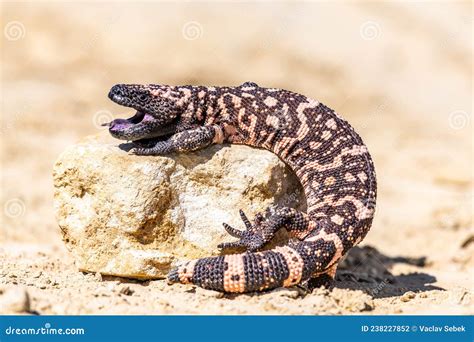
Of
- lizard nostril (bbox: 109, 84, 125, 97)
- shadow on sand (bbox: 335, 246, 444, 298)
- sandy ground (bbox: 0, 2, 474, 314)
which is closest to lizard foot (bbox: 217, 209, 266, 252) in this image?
shadow on sand (bbox: 335, 246, 444, 298)

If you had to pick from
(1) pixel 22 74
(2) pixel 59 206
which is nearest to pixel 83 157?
(2) pixel 59 206

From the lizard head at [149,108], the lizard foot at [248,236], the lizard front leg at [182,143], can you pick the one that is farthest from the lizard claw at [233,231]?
the lizard head at [149,108]

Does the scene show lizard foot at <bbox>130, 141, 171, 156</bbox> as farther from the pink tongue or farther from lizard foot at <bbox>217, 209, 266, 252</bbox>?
lizard foot at <bbox>217, 209, 266, 252</bbox>

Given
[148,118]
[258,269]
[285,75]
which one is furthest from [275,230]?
[285,75]

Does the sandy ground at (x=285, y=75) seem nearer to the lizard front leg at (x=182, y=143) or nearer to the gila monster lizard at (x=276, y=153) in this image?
the gila monster lizard at (x=276, y=153)

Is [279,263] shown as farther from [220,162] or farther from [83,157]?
[83,157]
